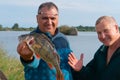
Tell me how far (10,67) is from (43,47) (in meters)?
7.68

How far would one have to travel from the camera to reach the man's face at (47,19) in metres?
Result: 5.20

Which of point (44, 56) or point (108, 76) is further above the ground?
point (44, 56)

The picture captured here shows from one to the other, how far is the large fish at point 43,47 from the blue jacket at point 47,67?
0.60ft

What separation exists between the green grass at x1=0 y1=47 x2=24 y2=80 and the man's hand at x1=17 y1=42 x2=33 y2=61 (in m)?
5.69

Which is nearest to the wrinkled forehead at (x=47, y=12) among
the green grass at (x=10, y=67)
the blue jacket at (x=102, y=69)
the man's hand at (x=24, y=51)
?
the man's hand at (x=24, y=51)

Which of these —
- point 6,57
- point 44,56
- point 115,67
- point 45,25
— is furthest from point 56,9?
point 6,57

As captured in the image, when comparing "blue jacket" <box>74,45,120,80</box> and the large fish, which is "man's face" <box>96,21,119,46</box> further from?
the large fish

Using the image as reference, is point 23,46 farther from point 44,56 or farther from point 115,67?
point 115,67

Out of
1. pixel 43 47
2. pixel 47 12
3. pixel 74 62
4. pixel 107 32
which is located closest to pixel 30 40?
pixel 43 47

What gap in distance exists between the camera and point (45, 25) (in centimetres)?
521

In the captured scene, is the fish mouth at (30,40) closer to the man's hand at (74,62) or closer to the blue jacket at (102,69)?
the man's hand at (74,62)

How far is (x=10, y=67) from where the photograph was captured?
12375mm

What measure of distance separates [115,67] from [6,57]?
857cm

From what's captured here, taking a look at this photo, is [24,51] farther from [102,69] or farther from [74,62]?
[102,69]
